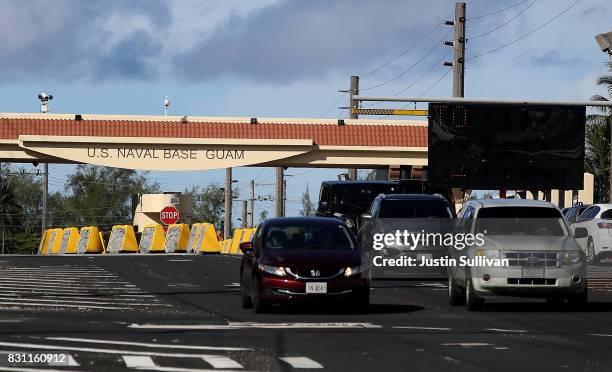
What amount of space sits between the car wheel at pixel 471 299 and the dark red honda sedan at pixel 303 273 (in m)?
1.67

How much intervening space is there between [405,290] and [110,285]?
600cm

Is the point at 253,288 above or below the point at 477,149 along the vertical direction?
below

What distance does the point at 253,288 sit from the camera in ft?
67.8

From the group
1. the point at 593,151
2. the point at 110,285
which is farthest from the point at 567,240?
the point at 593,151

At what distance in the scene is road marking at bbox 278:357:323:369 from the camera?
1288cm

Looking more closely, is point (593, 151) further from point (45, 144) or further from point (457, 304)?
point (457, 304)

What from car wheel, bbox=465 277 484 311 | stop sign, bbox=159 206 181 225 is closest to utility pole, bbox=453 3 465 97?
stop sign, bbox=159 206 181 225

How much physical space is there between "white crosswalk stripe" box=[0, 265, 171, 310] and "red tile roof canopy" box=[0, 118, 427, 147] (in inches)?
958

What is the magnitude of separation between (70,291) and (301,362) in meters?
13.7

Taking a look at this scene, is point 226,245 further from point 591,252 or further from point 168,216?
point 591,252

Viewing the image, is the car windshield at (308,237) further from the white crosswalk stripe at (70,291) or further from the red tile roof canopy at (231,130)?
the red tile roof canopy at (231,130)

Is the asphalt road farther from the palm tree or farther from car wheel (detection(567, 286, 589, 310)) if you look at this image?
the palm tree

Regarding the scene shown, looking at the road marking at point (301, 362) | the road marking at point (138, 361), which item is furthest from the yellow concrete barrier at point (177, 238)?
the road marking at point (301, 362)

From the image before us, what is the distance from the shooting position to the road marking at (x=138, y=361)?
1280cm
